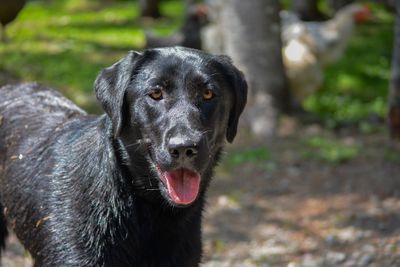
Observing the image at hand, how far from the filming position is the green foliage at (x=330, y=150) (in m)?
9.67

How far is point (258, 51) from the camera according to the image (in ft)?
35.7

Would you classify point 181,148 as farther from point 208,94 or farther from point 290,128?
point 290,128

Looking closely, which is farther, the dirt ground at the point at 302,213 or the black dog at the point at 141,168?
the dirt ground at the point at 302,213

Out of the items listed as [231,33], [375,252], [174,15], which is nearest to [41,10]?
[174,15]

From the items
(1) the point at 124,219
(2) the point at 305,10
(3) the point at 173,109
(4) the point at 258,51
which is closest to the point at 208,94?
(3) the point at 173,109

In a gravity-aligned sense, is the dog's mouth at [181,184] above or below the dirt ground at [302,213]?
above

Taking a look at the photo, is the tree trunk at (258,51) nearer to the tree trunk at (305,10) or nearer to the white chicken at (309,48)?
the white chicken at (309,48)

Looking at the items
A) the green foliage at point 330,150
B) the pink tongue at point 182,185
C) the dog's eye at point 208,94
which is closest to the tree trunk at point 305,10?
the green foliage at point 330,150

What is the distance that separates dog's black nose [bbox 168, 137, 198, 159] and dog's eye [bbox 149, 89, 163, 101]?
412 mm

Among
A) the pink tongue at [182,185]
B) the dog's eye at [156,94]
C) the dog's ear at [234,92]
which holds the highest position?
the dog's eye at [156,94]

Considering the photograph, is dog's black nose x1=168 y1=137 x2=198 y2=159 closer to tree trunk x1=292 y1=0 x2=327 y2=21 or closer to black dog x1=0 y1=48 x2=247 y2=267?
black dog x1=0 y1=48 x2=247 y2=267

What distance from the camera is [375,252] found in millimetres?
7016

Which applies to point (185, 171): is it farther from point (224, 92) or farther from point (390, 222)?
point (390, 222)

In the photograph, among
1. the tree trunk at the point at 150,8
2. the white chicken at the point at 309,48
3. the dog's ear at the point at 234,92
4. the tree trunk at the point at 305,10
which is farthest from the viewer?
the tree trunk at the point at 150,8
